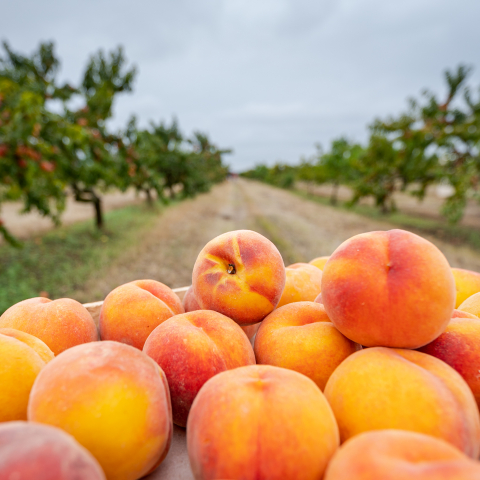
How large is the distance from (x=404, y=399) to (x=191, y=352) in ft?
2.01

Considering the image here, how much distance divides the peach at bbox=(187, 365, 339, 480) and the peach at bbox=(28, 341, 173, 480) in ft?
0.37

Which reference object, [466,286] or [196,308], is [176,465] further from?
[466,286]

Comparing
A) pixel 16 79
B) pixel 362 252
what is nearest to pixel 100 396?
A: pixel 362 252

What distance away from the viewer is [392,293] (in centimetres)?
95

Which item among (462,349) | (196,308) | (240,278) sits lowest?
(196,308)

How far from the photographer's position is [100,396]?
75 centimetres

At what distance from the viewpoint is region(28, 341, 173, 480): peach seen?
73 cm

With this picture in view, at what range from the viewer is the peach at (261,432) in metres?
0.68

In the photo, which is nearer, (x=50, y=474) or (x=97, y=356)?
(x=50, y=474)

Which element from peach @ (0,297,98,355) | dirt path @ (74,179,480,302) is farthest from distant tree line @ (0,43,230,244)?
peach @ (0,297,98,355)

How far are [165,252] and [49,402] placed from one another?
25.9 ft

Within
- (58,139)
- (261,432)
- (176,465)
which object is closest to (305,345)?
(261,432)

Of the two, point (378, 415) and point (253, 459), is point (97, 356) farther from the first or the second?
point (378, 415)

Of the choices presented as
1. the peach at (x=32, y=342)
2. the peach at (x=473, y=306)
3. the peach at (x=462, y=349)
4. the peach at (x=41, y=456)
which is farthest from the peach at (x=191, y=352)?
the peach at (x=473, y=306)
